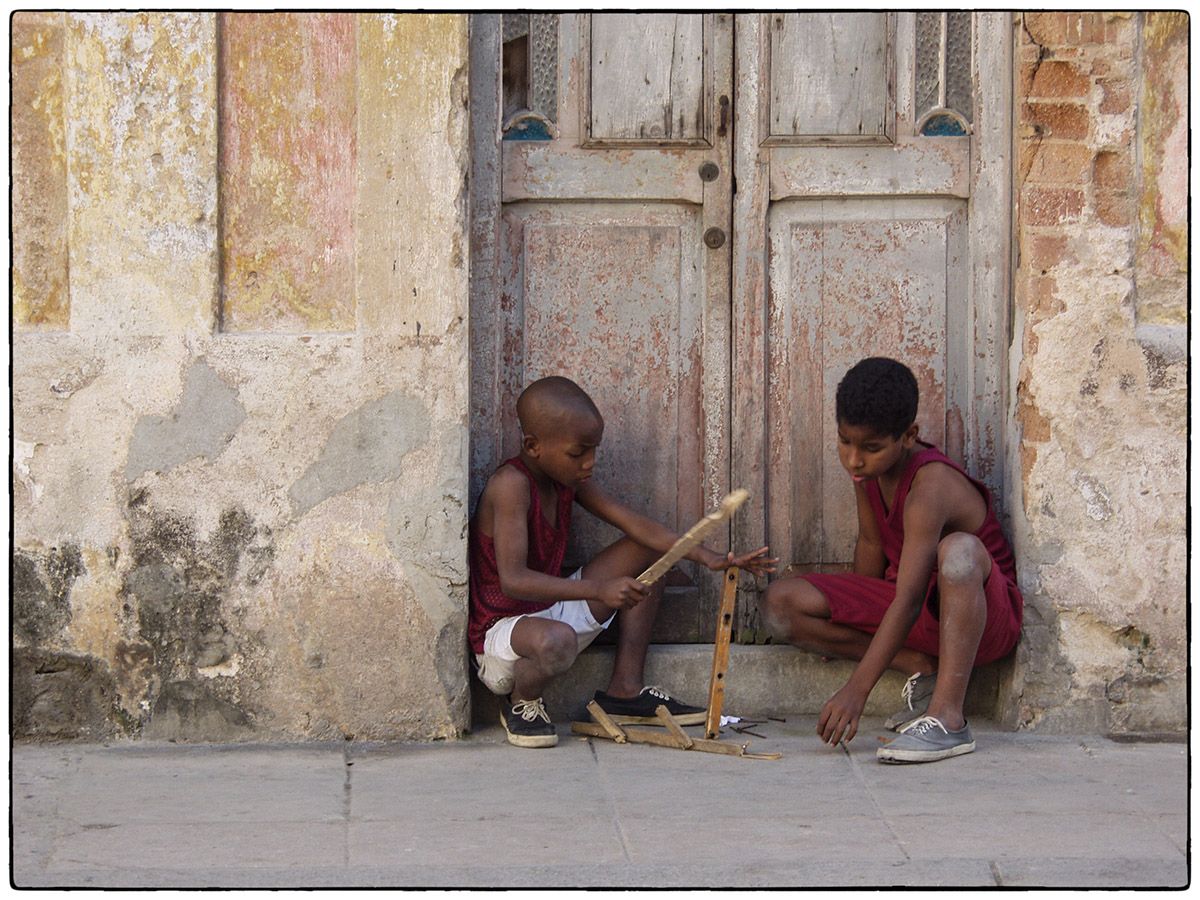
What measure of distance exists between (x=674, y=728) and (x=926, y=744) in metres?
0.68

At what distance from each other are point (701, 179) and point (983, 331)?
965mm

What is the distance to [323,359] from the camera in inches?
174

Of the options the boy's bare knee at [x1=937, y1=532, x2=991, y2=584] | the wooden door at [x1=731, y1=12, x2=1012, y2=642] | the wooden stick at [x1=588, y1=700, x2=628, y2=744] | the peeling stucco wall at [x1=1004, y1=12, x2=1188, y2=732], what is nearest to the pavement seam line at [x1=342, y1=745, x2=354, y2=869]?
the wooden stick at [x1=588, y1=700, x2=628, y2=744]

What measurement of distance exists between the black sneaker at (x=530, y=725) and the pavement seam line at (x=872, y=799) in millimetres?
805

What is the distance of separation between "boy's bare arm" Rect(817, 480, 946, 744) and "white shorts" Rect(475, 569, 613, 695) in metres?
0.73

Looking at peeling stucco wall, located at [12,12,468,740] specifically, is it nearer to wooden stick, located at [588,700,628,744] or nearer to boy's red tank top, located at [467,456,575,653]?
boy's red tank top, located at [467,456,575,653]

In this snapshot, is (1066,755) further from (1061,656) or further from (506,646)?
(506,646)

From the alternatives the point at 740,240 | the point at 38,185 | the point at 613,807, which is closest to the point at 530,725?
the point at 613,807

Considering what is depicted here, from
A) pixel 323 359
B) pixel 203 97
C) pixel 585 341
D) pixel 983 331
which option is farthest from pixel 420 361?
pixel 983 331

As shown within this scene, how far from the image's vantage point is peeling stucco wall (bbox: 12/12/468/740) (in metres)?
4.37

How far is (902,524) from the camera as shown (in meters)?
4.56

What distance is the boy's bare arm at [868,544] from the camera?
4.65 m

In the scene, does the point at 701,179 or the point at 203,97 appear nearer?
the point at 203,97

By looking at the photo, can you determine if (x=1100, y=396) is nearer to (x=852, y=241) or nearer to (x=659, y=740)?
(x=852, y=241)
